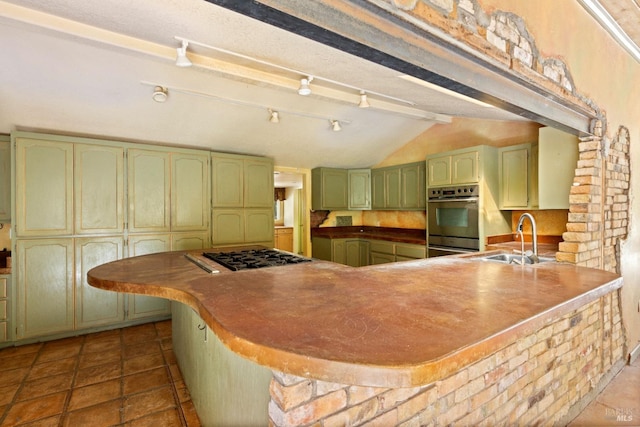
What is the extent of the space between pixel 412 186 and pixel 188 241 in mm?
3312

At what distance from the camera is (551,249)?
3.41 metres

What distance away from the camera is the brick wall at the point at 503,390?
1003 millimetres

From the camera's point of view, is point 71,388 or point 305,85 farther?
point 305,85

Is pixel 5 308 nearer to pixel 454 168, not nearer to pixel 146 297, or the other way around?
pixel 146 297

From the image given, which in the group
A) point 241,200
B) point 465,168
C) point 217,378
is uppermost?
point 465,168

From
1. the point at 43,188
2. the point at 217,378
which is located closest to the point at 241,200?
the point at 43,188

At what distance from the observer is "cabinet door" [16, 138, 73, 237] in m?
3.13

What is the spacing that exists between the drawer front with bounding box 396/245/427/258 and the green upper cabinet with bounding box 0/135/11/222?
4.74 m

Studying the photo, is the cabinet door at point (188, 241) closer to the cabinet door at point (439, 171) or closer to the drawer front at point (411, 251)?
the drawer front at point (411, 251)

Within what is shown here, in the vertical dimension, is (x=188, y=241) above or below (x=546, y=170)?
below

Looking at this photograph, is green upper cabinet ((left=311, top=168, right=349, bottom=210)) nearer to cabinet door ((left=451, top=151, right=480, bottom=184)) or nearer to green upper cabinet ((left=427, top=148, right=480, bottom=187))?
green upper cabinet ((left=427, top=148, right=480, bottom=187))

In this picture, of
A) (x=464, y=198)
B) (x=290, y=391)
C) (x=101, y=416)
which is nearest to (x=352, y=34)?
(x=290, y=391)

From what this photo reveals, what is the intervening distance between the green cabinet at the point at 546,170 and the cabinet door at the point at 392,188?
1.74 meters

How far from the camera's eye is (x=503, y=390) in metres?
1.65
